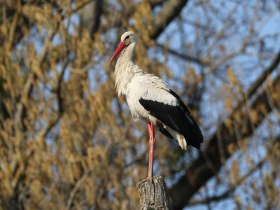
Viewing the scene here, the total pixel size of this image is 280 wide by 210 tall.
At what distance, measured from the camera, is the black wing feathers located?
7480 mm

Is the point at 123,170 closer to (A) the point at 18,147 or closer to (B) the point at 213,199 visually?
(A) the point at 18,147

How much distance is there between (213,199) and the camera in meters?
13.2

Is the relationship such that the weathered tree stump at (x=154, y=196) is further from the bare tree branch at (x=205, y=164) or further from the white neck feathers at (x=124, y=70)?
the bare tree branch at (x=205, y=164)

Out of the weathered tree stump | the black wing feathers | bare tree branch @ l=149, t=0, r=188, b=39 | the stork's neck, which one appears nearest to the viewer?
the weathered tree stump

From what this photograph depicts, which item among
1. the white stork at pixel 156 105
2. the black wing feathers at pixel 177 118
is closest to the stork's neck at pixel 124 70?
the white stork at pixel 156 105

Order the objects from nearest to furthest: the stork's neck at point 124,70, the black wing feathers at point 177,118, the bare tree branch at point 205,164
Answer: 1. the black wing feathers at point 177,118
2. the stork's neck at point 124,70
3. the bare tree branch at point 205,164

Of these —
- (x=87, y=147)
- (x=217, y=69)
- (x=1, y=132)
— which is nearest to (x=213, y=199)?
(x=217, y=69)

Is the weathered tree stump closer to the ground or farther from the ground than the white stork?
closer to the ground

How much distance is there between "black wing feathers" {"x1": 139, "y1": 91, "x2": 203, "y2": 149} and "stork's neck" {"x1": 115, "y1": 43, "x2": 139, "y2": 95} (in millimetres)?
273

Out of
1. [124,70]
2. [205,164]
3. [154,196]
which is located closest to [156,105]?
[124,70]

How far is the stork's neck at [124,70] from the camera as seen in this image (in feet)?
25.5

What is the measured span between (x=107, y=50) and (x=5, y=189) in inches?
83.8

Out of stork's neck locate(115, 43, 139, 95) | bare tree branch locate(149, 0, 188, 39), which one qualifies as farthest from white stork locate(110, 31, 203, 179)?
bare tree branch locate(149, 0, 188, 39)

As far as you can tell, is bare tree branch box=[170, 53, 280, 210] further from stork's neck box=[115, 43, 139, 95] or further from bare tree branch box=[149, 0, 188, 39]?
stork's neck box=[115, 43, 139, 95]
